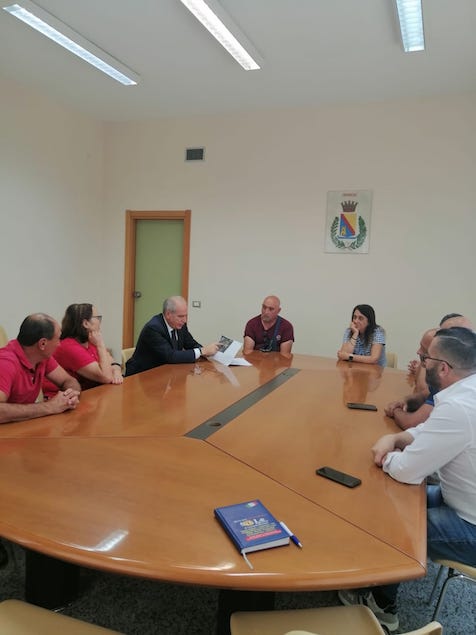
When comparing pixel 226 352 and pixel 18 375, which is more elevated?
pixel 18 375

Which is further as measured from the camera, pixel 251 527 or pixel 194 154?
pixel 194 154

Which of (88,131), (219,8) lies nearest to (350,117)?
(219,8)

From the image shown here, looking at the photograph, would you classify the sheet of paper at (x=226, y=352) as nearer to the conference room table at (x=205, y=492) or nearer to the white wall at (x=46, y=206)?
the conference room table at (x=205, y=492)

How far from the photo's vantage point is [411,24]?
3174mm

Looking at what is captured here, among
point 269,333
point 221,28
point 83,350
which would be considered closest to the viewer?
point 83,350

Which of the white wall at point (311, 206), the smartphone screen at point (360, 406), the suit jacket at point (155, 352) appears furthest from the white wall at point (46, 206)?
the smartphone screen at point (360, 406)

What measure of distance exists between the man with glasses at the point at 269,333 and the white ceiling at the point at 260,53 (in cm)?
213

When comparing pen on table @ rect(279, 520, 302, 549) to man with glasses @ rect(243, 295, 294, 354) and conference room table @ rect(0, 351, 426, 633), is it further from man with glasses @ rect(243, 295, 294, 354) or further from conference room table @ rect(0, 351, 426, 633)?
man with glasses @ rect(243, 295, 294, 354)

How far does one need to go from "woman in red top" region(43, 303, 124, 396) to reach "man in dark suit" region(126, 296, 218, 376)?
613 mm

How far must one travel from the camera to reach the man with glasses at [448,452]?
4.88 ft

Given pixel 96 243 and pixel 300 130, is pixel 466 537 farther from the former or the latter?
pixel 96 243

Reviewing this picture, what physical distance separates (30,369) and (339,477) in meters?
1.49

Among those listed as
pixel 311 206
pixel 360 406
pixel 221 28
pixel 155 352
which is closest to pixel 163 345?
pixel 155 352

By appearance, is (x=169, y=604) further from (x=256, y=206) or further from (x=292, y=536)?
(x=256, y=206)
